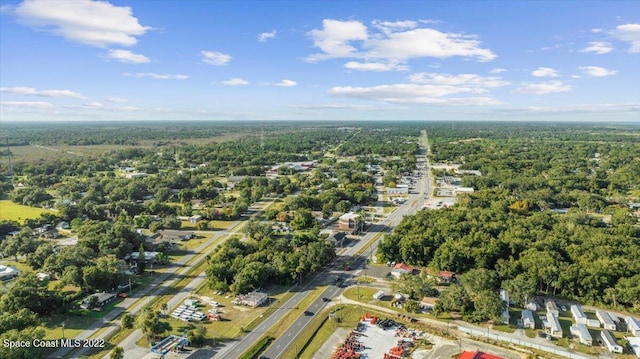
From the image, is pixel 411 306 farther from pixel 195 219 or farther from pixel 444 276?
pixel 195 219

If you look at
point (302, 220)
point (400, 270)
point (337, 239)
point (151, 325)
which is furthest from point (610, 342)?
point (302, 220)

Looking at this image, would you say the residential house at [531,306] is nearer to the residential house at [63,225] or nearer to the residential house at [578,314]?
the residential house at [578,314]

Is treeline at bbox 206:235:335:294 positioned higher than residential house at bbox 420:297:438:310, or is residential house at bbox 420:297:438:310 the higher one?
treeline at bbox 206:235:335:294

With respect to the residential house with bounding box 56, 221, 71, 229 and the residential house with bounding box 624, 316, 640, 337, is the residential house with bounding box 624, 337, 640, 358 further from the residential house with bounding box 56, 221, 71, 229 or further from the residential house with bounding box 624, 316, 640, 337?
the residential house with bounding box 56, 221, 71, 229

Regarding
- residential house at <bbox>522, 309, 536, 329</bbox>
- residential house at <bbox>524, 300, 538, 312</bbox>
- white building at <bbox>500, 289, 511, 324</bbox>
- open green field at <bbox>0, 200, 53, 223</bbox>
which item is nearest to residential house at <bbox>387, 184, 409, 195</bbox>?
white building at <bbox>500, 289, 511, 324</bbox>

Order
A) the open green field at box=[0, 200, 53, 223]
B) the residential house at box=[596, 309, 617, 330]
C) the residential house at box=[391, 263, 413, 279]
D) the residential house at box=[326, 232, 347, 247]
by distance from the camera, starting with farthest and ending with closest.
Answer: the open green field at box=[0, 200, 53, 223] → the residential house at box=[326, 232, 347, 247] → the residential house at box=[391, 263, 413, 279] → the residential house at box=[596, 309, 617, 330]

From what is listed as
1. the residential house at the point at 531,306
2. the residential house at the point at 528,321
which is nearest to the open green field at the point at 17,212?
the residential house at the point at 528,321

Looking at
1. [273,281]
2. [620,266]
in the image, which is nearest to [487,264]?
[620,266]
